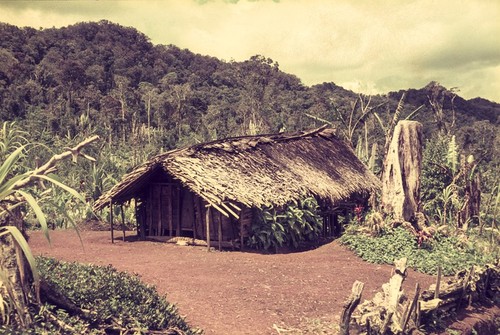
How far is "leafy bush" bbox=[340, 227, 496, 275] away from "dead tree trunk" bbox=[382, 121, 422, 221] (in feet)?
2.18

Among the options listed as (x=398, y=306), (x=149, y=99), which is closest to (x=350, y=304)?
(x=398, y=306)

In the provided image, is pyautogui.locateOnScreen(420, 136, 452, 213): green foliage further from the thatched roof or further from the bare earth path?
the bare earth path

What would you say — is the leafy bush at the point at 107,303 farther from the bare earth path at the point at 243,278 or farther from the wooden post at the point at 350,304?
the wooden post at the point at 350,304

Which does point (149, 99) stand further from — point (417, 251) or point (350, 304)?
point (350, 304)

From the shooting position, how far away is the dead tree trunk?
1241 centimetres

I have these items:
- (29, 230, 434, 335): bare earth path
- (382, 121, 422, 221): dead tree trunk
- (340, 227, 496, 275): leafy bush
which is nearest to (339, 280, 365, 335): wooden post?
(29, 230, 434, 335): bare earth path

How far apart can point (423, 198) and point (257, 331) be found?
11.1 meters

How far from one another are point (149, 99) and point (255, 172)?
52.1 feet

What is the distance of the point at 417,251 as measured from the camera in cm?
1143

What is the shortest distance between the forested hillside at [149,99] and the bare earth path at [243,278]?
8.51 meters

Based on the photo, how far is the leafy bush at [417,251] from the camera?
1087 centimetres

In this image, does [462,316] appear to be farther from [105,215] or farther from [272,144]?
[105,215]

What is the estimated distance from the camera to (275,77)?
53062 mm

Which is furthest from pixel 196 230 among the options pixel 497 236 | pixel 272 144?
pixel 497 236
